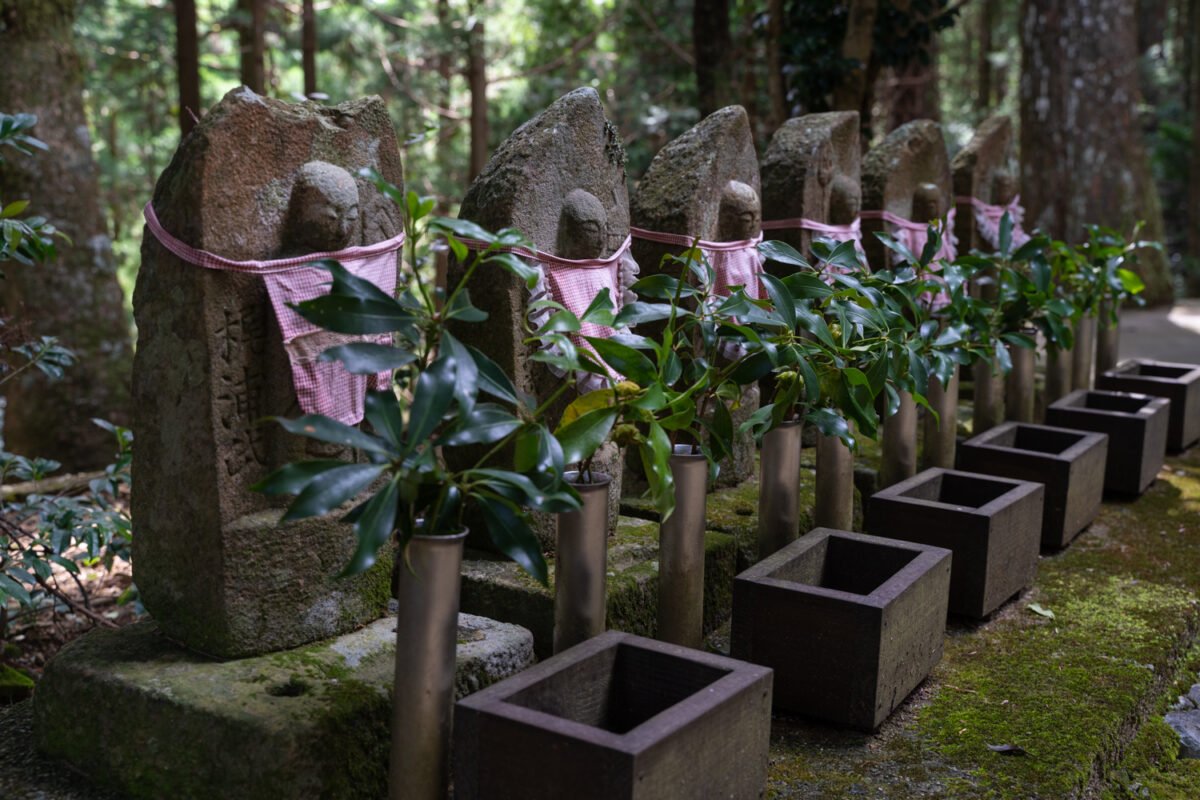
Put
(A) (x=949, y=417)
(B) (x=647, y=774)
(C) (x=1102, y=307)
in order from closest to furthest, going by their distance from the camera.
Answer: (B) (x=647, y=774) < (A) (x=949, y=417) < (C) (x=1102, y=307)

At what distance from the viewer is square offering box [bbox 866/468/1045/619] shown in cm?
292

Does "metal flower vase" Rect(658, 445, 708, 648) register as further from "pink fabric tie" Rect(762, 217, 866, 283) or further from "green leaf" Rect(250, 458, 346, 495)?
"pink fabric tie" Rect(762, 217, 866, 283)

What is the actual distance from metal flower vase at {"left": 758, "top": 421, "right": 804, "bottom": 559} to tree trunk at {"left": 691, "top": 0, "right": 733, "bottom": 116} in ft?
16.6

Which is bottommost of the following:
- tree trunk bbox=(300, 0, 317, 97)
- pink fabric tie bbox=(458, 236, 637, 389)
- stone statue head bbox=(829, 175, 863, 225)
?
pink fabric tie bbox=(458, 236, 637, 389)

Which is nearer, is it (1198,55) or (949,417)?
(949,417)

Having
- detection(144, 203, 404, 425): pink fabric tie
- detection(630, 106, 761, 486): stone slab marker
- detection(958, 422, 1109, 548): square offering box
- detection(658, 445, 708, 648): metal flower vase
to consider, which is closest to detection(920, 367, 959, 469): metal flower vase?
detection(958, 422, 1109, 548): square offering box

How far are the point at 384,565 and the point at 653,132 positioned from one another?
6861 mm

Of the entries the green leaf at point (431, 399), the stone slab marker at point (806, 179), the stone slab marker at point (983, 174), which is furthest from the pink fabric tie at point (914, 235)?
the green leaf at point (431, 399)

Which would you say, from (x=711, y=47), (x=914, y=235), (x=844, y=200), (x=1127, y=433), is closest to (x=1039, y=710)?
(x=1127, y=433)

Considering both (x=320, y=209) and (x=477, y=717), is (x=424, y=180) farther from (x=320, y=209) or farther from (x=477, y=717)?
(x=477, y=717)

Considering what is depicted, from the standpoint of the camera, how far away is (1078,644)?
2857mm


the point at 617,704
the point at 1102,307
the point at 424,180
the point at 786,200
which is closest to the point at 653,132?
the point at 424,180

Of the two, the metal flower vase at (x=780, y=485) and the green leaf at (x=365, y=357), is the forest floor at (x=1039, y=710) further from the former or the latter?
the green leaf at (x=365, y=357)

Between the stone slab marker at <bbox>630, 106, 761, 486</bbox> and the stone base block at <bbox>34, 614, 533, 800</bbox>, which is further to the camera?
the stone slab marker at <bbox>630, 106, 761, 486</bbox>
